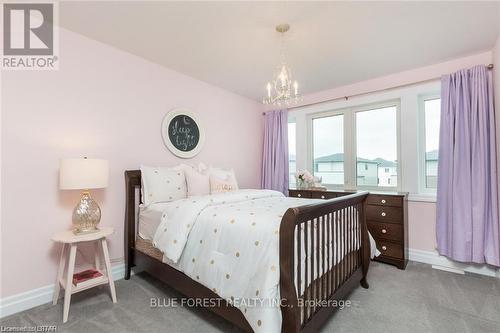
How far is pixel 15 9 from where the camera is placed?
74.2 inches

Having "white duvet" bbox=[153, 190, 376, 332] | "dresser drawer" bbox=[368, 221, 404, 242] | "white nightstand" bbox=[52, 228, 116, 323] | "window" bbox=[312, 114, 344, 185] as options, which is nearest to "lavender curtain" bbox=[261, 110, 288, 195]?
"window" bbox=[312, 114, 344, 185]

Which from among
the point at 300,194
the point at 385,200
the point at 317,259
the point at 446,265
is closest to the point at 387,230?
the point at 385,200

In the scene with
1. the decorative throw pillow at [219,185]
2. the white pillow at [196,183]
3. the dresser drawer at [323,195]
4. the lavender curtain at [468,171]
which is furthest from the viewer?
the dresser drawer at [323,195]

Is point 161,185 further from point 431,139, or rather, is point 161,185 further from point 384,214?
point 431,139

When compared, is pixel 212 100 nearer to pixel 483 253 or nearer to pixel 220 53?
pixel 220 53

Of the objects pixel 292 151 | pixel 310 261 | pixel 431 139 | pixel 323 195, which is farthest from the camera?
pixel 292 151

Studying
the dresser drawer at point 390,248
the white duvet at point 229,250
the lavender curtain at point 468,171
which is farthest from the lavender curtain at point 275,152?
the lavender curtain at point 468,171

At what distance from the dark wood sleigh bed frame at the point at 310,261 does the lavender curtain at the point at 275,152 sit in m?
1.83

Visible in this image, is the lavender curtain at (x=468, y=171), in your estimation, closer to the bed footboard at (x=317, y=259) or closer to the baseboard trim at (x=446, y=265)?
the baseboard trim at (x=446, y=265)

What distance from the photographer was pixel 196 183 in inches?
105

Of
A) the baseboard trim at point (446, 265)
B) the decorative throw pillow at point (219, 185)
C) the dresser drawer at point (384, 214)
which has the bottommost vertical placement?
the baseboard trim at point (446, 265)

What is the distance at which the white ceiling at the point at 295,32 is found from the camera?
187 centimetres

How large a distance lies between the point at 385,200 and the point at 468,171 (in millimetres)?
844

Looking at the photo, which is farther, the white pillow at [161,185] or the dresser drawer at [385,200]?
the dresser drawer at [385,200]
